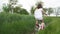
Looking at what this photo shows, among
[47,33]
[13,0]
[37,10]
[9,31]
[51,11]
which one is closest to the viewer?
[47,33]

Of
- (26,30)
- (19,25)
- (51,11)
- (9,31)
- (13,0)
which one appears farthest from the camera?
(51,11)

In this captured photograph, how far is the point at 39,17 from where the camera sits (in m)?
8.23

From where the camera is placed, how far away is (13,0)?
35.8m

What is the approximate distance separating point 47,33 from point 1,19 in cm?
650

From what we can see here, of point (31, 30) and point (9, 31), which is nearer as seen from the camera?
point (9, 31)

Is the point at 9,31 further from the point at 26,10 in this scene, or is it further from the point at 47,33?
the point at 26,10

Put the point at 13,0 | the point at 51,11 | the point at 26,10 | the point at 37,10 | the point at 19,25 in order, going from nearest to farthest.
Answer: the point at 37,10 < the point at 19,25 < the point at 13,0 < the point at 26,10 < the point at 51,11

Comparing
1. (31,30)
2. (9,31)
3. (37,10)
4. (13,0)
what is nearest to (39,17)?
(37,10)

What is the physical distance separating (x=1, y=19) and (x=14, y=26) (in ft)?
3.21

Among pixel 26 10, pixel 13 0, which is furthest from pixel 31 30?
pixel 26 10

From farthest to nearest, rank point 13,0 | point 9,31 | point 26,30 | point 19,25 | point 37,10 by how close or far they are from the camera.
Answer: point 13,0 → point 26,30 → point 19,25 → point 9,31 → point 37,10

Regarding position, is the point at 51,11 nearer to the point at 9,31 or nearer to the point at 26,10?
the point at 26,10

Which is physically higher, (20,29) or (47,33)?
(47,33)

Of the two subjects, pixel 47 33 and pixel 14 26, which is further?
pixel 14 26
